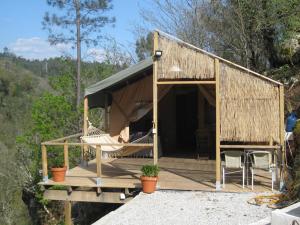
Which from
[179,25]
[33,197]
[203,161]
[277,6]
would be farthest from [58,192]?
[179,25]

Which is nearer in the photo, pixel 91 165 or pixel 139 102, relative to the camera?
pixel 91 165

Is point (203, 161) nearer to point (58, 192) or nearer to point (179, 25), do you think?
point (58, 192)

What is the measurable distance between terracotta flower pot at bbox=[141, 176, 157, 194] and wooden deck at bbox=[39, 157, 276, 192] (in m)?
0.27

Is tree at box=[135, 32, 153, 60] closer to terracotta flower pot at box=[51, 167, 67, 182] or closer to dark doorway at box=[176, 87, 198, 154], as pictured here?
dark doorway at box=[176, 87, 198, 154]

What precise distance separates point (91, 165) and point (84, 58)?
10.3m

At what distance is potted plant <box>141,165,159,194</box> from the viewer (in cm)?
828

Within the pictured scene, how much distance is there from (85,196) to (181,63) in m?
3.33

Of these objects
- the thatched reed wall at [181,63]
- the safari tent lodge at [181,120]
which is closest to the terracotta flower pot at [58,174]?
the safari tent lodge at [181,120]

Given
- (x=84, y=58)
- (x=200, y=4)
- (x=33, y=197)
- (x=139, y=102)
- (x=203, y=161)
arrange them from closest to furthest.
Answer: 1. (x=203, y=161)
2. (x=139, y=102)
3. (x=33, y=197)
4. (x=200, y=4)
5. (x=84, y=58)

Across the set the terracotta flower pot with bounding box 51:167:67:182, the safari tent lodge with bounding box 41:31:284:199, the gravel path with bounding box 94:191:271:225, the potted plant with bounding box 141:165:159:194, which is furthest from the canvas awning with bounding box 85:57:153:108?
the gravel path with bounding box 94:191:271:225

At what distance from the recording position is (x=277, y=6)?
14.9m

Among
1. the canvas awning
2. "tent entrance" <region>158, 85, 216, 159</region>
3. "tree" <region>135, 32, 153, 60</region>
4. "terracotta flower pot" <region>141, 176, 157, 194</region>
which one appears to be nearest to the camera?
"terracotta flower pot" <region>141, 176, 157, 194</region>

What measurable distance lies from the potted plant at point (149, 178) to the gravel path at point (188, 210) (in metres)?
0.13

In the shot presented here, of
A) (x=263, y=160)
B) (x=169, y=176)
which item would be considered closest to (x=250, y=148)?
(x=263, y=160)
